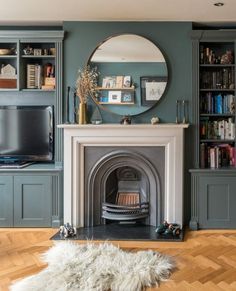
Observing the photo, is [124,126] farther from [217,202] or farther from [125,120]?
[217,202]

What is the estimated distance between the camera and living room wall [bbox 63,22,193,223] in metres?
3.69

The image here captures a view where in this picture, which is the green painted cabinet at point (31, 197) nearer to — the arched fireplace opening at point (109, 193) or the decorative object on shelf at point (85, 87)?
the arched fireplace opening at point (109, 193)

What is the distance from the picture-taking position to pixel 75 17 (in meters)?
3.57

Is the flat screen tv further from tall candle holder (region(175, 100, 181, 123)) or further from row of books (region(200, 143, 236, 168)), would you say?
row of books (region(200, 143, 236, 168))

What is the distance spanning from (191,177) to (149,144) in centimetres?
65

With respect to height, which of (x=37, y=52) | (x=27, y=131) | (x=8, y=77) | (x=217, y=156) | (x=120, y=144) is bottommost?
(x=217, y=156)

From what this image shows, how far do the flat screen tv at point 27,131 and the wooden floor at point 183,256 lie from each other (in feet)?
3.15

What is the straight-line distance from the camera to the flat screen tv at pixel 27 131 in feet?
12.5

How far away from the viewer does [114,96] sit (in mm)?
3693

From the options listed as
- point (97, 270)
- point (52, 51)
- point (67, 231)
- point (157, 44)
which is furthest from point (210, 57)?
point (97, 270)

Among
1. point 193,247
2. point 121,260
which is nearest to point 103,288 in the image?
point 121,260

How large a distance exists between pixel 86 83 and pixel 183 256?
2142 millimetres

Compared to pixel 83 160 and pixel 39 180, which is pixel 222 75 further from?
pixel 39 180

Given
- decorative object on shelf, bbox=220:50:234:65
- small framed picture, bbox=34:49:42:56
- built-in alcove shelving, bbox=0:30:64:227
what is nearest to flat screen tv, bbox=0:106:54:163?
built-in alcove shelving, bbox=0:30:64:227
